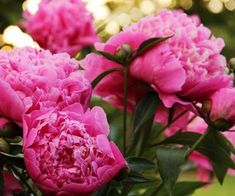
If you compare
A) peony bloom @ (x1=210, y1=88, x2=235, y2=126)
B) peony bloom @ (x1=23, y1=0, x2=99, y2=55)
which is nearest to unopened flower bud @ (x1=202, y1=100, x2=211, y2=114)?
peony bloom @ (x1=210, y1=88, x2=235, y2=126)

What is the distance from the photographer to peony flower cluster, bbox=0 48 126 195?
0.47 meters

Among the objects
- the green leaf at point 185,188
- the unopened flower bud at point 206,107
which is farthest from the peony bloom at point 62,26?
the unopened flower bud at point 206,107

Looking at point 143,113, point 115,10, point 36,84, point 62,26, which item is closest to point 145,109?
point 143,113

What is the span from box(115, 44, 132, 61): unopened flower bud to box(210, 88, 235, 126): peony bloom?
85mm

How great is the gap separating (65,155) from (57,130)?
2cm

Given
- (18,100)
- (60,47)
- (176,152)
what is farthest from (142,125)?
(60,47)

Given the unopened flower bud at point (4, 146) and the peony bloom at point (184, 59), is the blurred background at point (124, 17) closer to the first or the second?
the peony bloom at point (184, 59)

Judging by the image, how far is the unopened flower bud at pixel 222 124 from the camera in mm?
584

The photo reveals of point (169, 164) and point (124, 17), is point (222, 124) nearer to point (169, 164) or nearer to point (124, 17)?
point (169, 164)

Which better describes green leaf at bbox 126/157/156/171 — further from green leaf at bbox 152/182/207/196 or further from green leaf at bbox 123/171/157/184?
green leaf at bbox 152/182/207/196

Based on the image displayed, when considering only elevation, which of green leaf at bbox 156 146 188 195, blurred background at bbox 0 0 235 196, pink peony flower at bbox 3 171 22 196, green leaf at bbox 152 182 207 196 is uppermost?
pink peony flower at bbox 3 171 22 196

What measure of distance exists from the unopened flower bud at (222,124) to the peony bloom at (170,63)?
0.03 meters

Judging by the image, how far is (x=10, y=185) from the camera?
520 mm

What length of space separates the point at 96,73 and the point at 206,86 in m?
0.11
